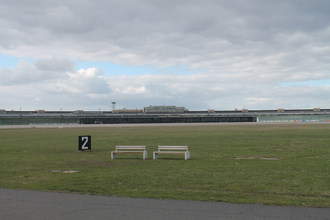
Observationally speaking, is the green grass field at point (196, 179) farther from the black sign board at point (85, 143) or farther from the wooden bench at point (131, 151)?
the black sign board at point (85, 143)

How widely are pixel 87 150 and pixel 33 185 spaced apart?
12678mm

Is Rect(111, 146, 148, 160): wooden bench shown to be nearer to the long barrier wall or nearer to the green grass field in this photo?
the green grass field

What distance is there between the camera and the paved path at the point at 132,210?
7016 mm

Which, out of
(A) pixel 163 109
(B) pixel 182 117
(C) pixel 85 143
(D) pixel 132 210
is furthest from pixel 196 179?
(A) pixel 163 109

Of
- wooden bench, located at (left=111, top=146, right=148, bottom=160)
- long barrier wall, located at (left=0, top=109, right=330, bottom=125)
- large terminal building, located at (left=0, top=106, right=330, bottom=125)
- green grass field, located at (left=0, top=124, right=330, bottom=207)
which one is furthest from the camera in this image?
long barrier wall, located at (left=0, top=109, right=330, bottom=125)

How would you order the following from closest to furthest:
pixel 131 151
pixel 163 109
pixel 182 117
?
pixel 131 151 → pixel 182 117 → pixel 163 109

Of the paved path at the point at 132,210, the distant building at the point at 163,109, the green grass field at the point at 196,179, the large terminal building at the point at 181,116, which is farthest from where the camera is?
the distant building at the point at 163,109

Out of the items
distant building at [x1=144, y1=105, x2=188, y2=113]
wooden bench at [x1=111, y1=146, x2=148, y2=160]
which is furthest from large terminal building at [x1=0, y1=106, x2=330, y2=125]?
wooden bench at [x1=111, y1=146, x2=148, y2=160]

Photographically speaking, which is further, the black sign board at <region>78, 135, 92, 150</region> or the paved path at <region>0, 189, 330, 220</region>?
the black sign board at <region>78, 135, 92, 150</region>

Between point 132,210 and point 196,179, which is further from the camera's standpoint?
point 196,179

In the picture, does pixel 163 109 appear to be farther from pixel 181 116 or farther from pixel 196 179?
pixel 196 179

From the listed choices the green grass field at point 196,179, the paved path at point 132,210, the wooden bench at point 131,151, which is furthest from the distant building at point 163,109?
the paved path at point 132,210

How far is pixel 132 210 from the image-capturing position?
7.49 metres

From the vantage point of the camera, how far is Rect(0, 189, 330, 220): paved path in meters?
7.02
